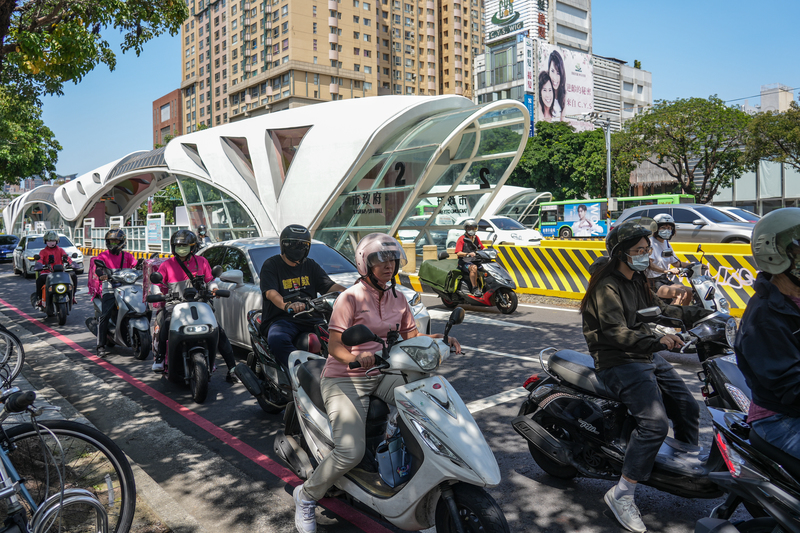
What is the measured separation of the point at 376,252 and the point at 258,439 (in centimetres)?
250

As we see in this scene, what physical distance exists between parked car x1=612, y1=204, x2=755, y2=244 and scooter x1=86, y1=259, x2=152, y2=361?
42.5 feet

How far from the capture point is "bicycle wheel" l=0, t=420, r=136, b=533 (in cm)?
250

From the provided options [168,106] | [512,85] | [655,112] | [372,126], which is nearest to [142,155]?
[372,126]

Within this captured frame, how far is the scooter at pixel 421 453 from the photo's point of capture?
2.50 metres

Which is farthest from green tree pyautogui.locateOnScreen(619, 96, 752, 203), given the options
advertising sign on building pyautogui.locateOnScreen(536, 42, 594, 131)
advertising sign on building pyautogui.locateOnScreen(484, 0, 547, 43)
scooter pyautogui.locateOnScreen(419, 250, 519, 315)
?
advertising sign on building pyautogui.locateOnScreen(484, 0, 547, 43)

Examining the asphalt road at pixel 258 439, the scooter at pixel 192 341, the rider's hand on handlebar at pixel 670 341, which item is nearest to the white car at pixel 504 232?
the asphalt road at pixel 258 439

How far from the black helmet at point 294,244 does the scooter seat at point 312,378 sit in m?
1.78

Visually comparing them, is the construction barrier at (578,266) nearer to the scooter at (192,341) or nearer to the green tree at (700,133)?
the scooter at (192,341)

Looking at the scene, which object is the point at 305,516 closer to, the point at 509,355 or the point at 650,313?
the point at 650,313

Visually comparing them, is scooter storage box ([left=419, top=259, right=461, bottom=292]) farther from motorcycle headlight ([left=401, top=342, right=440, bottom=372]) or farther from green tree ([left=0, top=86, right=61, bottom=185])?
green tree ([left=0, top=86, right=61, bottom=185])

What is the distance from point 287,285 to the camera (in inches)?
202

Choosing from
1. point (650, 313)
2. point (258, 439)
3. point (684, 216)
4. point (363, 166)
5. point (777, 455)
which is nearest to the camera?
point (777, 455)

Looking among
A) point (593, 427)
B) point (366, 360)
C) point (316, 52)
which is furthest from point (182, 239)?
point (316, 52)

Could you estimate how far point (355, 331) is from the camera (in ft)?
8.73
